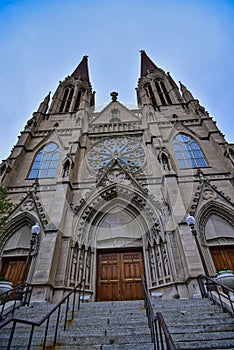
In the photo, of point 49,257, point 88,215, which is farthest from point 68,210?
point 49,257

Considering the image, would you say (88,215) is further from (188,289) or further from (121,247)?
(188,289)

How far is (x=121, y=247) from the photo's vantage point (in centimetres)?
1080

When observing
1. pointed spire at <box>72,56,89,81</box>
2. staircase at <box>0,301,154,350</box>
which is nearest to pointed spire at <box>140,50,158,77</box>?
pointed spire at <box>72,56,89,81</box>

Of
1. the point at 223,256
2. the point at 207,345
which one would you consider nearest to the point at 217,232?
the point at 223,256

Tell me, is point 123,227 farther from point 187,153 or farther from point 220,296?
point 187,153

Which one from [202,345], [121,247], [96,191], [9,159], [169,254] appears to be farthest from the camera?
[9,159]

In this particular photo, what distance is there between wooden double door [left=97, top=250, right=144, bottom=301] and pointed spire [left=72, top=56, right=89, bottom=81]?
26.2 metres

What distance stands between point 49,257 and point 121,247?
12.5ft

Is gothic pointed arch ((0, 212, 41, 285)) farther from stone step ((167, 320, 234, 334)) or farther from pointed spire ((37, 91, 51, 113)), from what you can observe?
pointed spire ((37, 91, 51, 113))

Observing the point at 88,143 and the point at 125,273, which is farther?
the point at 88,143

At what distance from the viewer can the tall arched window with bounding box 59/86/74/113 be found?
2309cm

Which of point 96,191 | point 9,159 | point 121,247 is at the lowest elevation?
point 121,247

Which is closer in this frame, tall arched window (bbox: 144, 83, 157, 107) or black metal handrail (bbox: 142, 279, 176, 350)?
black metal handrail (bbox: 142, 279, 176, 350)

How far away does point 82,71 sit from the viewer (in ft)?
107
